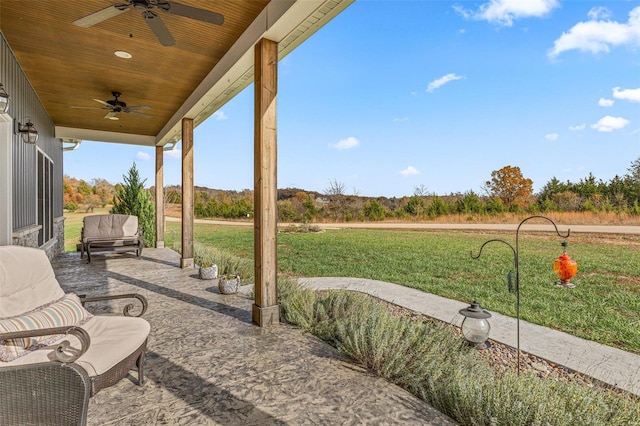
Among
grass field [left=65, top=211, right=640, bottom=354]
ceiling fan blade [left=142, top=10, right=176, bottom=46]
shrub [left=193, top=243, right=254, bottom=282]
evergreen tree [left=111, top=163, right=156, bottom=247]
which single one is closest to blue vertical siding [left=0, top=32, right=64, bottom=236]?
ceiling fan blade [left=142, top=10, right=176, bottom=46]

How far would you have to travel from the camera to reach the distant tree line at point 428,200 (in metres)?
10.1

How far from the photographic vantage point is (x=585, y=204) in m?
10.3

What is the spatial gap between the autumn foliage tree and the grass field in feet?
4.78

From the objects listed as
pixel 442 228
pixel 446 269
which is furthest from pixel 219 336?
pixel 442 228

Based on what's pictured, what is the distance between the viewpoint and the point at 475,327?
2.99 metres

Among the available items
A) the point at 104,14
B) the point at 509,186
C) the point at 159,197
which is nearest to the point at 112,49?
the point at 104,14

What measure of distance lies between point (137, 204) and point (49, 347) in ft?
29.6

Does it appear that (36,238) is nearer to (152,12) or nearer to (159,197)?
(159,197)

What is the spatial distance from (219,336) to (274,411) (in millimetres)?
1345

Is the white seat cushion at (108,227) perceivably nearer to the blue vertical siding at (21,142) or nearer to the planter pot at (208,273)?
the blue vertical siding at (21,142)

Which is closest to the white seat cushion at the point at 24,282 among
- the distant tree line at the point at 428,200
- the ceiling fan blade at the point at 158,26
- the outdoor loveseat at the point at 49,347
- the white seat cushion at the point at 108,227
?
the outdoor loveseat at the point at 49,347

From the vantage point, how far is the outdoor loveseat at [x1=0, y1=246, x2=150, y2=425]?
57.4 inches

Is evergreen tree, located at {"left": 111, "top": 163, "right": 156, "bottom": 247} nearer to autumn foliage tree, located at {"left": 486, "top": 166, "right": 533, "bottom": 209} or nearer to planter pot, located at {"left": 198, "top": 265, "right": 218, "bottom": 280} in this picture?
planter pot, located at {"left": 198, "top": 265, "right": 218, "bottom": 280}

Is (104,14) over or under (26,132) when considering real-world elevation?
over
